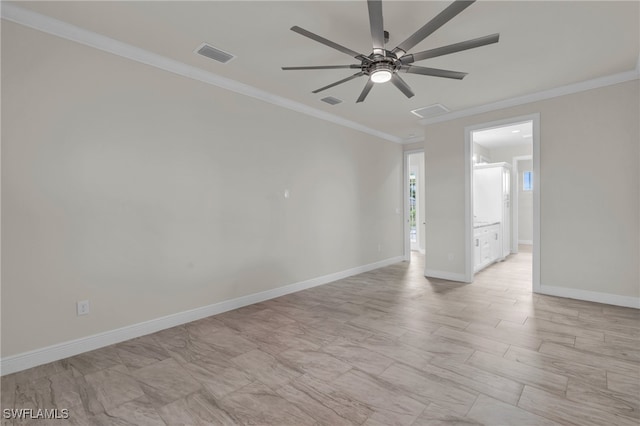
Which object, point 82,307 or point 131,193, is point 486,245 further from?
Result: point 82,307

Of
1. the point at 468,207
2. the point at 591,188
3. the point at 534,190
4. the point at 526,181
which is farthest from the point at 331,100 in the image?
the point at 526,181

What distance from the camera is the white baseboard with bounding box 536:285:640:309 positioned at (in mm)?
3742

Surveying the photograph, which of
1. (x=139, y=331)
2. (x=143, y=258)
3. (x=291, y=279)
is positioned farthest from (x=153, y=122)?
(x=291, y=279)

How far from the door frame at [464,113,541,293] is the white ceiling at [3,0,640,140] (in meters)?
0.63

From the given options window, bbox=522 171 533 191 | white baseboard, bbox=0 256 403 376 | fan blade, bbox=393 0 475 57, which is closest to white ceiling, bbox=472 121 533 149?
window, bbox=522 171 533 191

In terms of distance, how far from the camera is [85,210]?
A: 2725 millimetres

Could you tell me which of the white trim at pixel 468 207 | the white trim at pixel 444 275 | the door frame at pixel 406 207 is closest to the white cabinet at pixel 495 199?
the door frame at pixel 406 207

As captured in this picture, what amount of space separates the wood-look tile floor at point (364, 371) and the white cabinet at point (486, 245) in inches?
68.2

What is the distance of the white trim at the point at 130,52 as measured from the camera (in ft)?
7.97

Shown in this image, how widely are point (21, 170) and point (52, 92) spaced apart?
0.71 metres

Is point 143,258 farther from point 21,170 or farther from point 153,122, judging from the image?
A: point 153,122

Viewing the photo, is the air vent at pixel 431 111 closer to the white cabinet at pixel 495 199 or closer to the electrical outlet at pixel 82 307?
the white cabinet at pixel 495 199

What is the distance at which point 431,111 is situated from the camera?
4988mm

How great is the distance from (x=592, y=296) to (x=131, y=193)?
18.8 ft
